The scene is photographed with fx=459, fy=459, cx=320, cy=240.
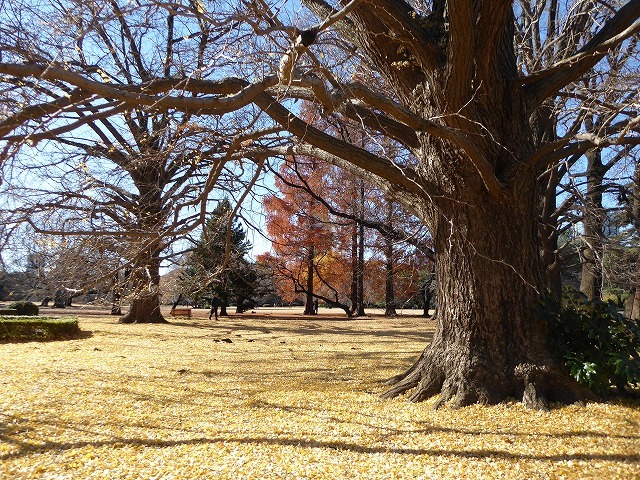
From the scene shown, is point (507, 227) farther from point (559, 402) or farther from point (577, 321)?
point (559, 402)

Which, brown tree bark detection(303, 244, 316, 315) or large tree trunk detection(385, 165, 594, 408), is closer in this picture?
large tree trunk detection(385, 165, 594, 408)

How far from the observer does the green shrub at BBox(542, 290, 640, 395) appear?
479 centimetres

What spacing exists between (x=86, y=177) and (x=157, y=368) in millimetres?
3315

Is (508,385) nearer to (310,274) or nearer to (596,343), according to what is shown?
(596,343)

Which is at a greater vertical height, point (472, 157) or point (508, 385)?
point (472, 157)

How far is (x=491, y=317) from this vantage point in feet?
16.7

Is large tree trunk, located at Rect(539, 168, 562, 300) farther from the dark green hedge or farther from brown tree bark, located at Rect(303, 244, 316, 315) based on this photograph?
brown tree bark, located at Rect(303, 244, 316, 315)

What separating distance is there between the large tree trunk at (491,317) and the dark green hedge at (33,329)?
9.50 m

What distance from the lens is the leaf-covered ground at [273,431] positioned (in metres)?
3.37

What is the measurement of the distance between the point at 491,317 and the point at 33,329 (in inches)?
431

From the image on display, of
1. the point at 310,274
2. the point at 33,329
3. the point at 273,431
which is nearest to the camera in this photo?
the point at 273,431

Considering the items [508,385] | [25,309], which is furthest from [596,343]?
[25,309]

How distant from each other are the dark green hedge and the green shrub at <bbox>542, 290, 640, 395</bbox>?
36.6ft

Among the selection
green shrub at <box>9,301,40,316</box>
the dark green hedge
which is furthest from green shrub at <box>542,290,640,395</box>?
green shrub at <box>9,301,40,316</box>
